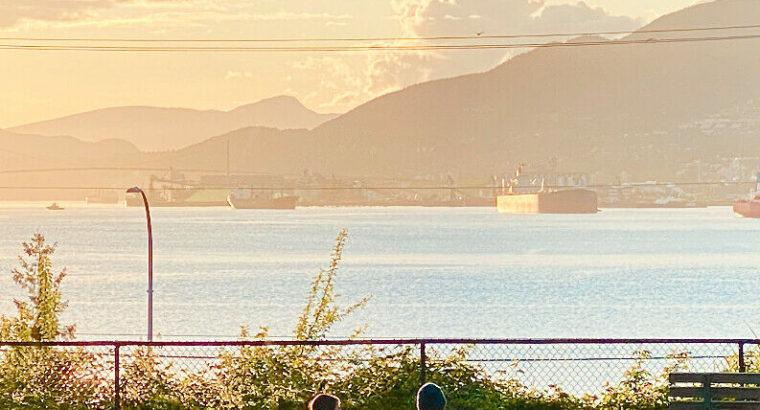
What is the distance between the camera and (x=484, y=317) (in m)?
75.7

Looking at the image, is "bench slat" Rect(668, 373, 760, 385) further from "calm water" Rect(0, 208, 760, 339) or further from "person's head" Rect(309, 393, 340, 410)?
"calm water" Rect(0, 208, 760, 339)

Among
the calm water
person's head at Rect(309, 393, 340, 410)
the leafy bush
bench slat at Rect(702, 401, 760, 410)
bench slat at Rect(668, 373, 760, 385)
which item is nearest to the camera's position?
person's head at Rect(309, 393, 340, 410)

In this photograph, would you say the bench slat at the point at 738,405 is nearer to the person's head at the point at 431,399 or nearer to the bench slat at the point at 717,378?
the bench slat at the point at 717,378

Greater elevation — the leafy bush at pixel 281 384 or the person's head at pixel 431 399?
the person's head at pixel 431 399

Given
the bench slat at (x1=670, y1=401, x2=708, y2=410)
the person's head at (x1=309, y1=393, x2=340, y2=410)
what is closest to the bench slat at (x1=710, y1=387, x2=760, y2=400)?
the bench slat at (x1=670, y1=401, x2=708, y2=410)

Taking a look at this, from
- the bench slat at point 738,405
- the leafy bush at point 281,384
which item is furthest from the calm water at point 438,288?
the bench slat at point 738,405

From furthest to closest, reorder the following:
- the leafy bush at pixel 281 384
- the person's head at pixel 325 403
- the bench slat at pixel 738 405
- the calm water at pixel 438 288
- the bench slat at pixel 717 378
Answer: the calm water at pixel 438 288, the leafy bush at pixel 281 384, the bench slat at pixel 738 405, the bench slat at pixel 717 378, the person's head at pixel 325 403

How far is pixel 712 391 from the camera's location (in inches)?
496

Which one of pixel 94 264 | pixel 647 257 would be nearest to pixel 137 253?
pixel 94 264

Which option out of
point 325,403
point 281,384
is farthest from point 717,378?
point 325,403

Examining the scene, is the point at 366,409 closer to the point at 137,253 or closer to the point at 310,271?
the point at 310,271

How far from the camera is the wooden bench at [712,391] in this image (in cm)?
1254

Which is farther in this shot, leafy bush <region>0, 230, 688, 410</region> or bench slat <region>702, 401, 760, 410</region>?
leafy bush <region>0, 230, 688, 410</region>

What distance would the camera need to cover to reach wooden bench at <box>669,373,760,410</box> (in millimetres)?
12539
